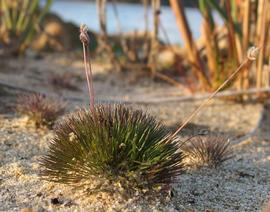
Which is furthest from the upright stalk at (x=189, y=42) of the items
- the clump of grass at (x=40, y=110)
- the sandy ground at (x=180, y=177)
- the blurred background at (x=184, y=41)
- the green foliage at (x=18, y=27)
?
the green foliage at (x=18, y=27)

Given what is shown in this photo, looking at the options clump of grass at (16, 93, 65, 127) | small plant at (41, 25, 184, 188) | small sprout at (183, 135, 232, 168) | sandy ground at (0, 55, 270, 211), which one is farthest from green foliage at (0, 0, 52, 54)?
small plant at (41, 25, 184, 188)

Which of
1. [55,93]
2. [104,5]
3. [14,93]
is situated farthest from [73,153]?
[104,5]

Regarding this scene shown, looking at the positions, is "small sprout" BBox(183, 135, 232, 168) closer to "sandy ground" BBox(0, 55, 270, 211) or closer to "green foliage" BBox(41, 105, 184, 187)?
"sandy ground" BBox(0, 55, 270, 211)

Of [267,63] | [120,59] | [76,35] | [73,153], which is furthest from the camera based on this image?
[76,35]

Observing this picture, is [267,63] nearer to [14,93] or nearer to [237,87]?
[237,87]

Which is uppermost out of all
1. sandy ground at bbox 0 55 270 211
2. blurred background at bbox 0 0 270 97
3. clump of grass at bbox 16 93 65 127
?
blurred background at bbox 0 0 270 97

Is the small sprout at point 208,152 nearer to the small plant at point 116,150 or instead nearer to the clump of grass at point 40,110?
the small plant at point 116,150
